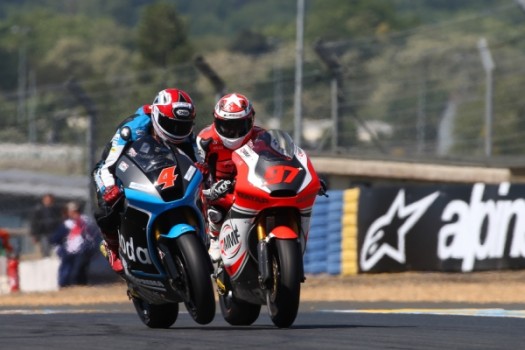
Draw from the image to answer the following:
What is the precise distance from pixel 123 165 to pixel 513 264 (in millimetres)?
9526

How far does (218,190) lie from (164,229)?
0.56 metres

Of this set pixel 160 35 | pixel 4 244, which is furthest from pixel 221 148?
pixel 160 35

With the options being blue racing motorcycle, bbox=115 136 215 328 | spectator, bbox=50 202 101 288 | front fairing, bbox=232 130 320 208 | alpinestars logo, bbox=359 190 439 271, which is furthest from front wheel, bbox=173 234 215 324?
spectator, bbox=50 202 101 288

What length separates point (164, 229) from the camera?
9477 millimetres

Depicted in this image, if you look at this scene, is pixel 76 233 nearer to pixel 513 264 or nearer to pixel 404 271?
pixel 404 271

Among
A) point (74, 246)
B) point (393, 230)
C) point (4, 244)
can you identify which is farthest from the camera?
point (4, 244)

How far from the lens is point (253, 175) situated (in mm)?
9578

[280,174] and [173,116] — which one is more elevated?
[173,116]

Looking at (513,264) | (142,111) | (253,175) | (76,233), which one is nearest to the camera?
(253,175)

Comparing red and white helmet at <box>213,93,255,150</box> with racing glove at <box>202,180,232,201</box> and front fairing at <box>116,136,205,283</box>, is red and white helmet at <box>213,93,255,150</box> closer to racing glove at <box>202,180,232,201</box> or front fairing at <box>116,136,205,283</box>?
racing glove at <box>202,180,232,201</box>

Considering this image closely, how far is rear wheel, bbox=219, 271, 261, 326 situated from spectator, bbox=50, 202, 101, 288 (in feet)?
31.8

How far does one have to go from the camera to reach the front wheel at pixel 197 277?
9156mm

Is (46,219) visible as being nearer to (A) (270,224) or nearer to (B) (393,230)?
(B) (393,230)

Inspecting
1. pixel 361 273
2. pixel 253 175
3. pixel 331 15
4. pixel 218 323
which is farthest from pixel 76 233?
pixel 331 15
